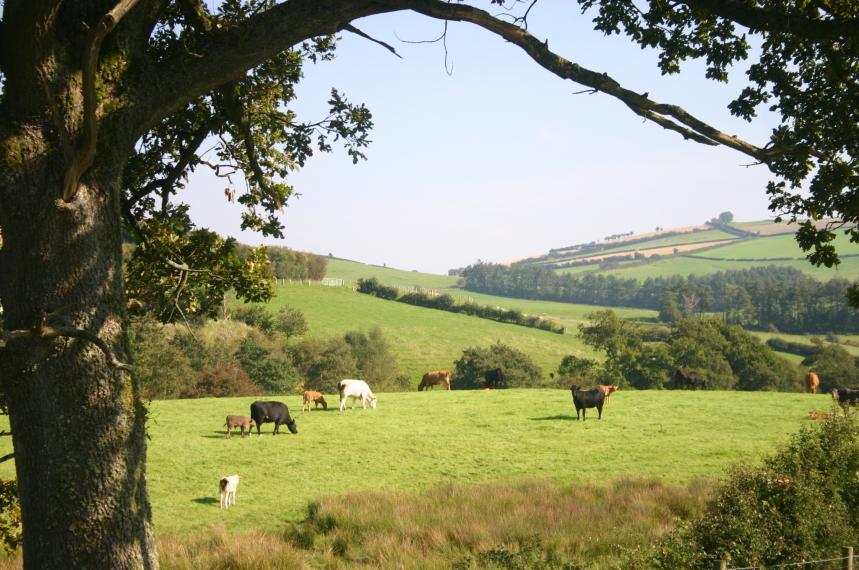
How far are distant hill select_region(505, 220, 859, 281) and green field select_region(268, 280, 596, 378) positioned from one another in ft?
268

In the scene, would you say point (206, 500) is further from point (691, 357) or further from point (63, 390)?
point (691, 357)

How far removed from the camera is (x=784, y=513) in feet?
26.9

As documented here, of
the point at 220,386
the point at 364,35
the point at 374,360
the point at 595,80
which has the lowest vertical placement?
the point at 220,386

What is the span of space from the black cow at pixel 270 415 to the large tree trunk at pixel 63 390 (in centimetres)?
1650

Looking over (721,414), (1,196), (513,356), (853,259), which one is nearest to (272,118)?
(1,196)

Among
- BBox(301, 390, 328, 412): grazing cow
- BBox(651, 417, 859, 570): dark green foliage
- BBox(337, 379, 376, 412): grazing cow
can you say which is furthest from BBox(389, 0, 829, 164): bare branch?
BBox(301, 390, 328, 412): grazing cow

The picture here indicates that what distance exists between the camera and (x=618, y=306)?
130m

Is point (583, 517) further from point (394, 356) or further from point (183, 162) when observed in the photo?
point (394, 356)

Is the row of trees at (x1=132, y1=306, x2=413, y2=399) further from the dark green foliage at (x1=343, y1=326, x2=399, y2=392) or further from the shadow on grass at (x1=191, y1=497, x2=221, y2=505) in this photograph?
the shadow on grass at (x1=191, y1=497, x2=221, y2=505)

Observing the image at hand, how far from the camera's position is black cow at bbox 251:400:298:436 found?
19.9 meters

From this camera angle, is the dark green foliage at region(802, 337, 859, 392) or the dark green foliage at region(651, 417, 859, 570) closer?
the dark green foliage at region(651, 417, 859, 570)

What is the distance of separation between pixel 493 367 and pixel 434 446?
30.5m

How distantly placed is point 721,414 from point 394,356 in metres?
38.8

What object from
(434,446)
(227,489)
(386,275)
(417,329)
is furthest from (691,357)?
(386,275)
